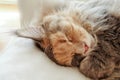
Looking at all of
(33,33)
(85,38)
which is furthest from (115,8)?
(33,33)

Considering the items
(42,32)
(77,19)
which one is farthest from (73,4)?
(42,32)

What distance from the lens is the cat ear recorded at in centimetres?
90

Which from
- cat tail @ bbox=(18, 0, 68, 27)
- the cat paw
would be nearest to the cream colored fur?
the cat paw

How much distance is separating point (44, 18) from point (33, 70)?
0.27 m

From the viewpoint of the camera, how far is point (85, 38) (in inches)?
34.1

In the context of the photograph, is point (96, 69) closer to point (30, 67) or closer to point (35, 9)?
point (30, 67)

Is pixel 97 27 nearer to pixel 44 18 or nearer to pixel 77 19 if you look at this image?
pixel 77 19

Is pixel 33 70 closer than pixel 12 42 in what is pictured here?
Yes

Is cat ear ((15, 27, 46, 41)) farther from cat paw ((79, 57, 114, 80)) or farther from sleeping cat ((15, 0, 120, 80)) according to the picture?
cat paw ((79, 57, 114, 80))

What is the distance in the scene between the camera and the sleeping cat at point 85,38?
83 cm

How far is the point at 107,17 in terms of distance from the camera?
936 mm

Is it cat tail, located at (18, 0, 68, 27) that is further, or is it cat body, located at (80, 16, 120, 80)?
cat tail, located at (18, 0, 68, 27)

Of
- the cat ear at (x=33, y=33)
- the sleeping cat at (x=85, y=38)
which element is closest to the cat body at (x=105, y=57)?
the sleeping cat at (x=85, y=38)

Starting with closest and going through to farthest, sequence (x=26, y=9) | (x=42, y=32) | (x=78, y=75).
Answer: (x=78, y=75), (x=42, y=32), (x=26, y=9)
